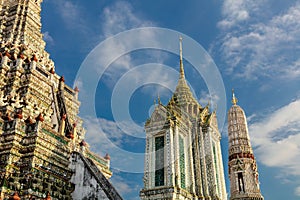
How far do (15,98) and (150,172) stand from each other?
70.2 feet

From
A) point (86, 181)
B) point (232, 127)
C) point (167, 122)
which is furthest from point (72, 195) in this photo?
point (232, 127)

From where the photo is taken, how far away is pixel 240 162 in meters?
39.9

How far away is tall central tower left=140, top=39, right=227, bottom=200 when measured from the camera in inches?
1508

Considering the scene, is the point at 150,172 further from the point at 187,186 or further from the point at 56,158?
the point at 56,158

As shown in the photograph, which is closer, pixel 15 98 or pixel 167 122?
pixel 15 98

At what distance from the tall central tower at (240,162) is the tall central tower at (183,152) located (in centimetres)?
541

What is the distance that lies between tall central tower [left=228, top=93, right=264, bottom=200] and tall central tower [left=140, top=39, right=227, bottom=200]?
5408 mm

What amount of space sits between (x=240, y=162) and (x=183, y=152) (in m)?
7.33

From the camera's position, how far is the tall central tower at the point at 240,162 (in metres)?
38.1

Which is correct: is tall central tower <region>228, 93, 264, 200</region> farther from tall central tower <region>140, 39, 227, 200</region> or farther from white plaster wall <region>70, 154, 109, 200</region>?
white plaster wall <region>70, 154, 109, 200</region>

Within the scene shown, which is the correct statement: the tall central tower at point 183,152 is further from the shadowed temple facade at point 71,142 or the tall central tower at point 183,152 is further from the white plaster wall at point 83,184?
the white plaster wall at point 83,184

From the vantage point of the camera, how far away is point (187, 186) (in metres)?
40.8

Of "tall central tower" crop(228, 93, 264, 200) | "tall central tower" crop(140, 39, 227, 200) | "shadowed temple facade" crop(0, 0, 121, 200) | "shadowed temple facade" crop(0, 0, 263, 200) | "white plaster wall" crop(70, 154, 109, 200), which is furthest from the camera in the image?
"tall central tower" crop(140, 39, 227, 200)

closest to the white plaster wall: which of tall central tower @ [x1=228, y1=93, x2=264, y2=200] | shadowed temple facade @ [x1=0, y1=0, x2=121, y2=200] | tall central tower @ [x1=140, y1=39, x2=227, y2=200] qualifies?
shadowed temple facade @ [x1=0, y1=0, x2=121, y2=200]
